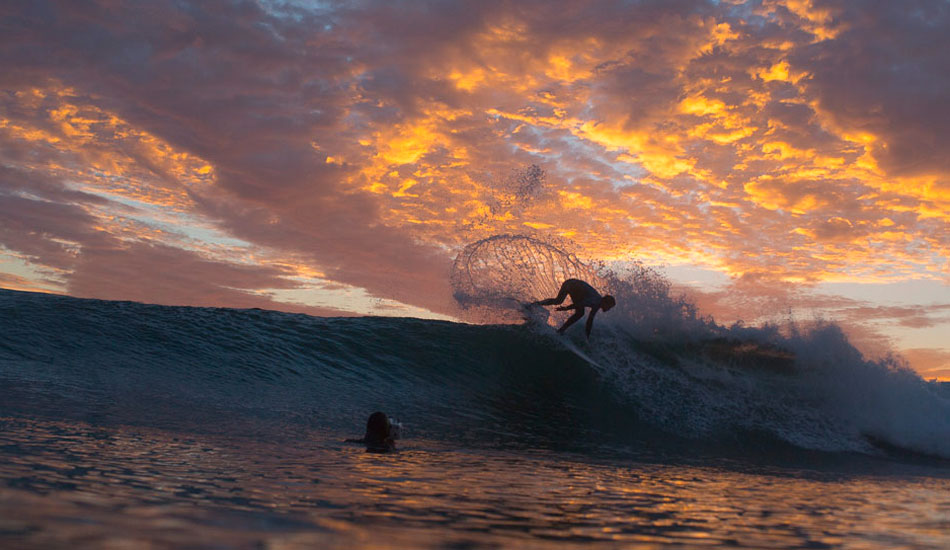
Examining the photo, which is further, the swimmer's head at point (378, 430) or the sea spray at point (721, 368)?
the sea spray at point (721, 368)

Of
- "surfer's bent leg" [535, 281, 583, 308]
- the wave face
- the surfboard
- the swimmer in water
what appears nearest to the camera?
the swimmer in water

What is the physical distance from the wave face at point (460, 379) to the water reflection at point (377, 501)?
2.15 metres

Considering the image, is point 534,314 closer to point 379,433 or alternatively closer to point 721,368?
point 721,368

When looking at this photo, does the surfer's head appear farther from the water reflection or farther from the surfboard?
the surfboard

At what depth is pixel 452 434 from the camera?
8.91 meters

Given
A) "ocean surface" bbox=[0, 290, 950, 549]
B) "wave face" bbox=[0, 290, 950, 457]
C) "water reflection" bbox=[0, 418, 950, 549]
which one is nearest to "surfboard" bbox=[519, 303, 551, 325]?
"wave face" bbox=[0, 290, 950, 457]

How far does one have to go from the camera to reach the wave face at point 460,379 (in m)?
8.99

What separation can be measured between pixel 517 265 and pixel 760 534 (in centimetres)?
1292

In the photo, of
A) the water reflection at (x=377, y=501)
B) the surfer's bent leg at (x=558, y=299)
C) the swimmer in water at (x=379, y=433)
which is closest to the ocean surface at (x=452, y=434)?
the water reflection at (x=377, y=501)

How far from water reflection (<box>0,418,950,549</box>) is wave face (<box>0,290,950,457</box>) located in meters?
2.15

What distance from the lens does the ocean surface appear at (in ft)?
10.8

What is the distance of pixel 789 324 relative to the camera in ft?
57.0

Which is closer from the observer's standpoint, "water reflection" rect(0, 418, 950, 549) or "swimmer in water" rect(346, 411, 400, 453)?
"water reflection" rect(0, 418, 950, 549)

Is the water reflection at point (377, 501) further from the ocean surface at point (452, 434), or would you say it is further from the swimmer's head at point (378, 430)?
the swimmer's head at point (378, 430)
